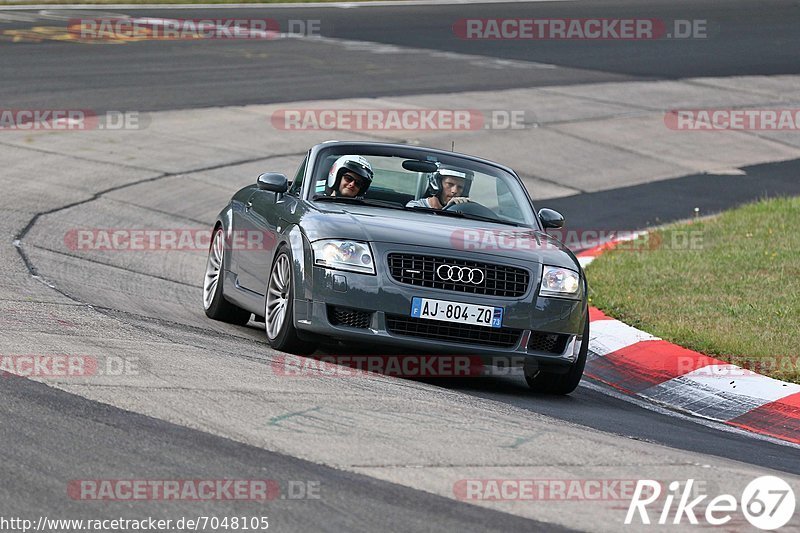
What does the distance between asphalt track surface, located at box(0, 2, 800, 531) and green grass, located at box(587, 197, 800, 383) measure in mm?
1201

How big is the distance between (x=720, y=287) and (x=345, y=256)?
4816mm

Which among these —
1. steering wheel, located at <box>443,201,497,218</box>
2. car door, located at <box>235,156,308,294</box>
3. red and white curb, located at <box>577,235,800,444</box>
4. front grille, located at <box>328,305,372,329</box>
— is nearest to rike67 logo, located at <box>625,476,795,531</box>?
red and white curb, located at <box>577,235,800,444</box>

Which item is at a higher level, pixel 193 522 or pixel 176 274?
pixel 193 522

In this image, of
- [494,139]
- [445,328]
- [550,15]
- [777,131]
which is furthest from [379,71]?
[445,328]

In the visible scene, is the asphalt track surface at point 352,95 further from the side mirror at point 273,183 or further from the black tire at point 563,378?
the side mirror at point 273,183

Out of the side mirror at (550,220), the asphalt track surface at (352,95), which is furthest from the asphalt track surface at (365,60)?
the side mirror at (550,220)

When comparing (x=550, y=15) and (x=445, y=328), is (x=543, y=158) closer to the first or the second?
(x=445, y=328)

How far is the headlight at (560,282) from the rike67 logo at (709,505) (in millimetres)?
Result: 2817

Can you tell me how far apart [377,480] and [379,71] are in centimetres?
2077

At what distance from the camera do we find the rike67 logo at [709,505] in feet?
17.9

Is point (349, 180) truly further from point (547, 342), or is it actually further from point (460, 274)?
point (547, 342)

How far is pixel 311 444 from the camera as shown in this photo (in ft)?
20.1

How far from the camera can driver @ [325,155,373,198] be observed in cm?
965

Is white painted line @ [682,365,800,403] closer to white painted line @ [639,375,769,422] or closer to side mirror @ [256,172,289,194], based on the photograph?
white painted line @ [639,375,769,422]
